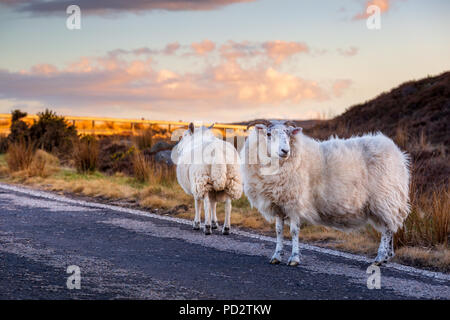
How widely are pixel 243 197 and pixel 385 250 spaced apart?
654 centimetres

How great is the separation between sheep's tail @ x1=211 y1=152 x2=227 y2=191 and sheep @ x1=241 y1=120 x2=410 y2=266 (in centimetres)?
192

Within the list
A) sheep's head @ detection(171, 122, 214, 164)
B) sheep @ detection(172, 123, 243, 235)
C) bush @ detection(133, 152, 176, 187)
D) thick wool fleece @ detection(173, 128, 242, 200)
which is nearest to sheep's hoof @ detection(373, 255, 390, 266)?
sheep @ detection(172, 123, 243, 235)

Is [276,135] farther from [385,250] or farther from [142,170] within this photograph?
[142,170]

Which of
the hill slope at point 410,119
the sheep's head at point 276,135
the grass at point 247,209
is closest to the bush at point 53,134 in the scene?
the grass at point 247,209

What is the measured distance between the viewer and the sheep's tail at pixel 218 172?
943cm

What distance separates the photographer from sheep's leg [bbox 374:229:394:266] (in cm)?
723

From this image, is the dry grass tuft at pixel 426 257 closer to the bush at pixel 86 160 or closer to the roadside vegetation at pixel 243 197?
the roadside vegetation at pixel 243 197

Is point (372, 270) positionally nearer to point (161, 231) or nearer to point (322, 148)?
point (322, 148)

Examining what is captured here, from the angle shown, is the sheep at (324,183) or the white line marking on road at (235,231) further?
the sheep at (324,183)

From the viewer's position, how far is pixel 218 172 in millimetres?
Answer: 9430

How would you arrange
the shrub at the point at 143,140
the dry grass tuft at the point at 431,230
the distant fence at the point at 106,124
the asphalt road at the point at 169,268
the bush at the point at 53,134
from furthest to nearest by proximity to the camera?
the distant fence at the point at 106,124, the bush at the point at 53,134, the shrub at the point at 143,140, the dry grass tuft at the point at 431,230, the asphalt road at the point at 169,268

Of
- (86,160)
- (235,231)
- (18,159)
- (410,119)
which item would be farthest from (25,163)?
(410,119)

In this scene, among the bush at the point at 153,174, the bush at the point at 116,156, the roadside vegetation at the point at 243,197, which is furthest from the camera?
the bush at the point at 116,156

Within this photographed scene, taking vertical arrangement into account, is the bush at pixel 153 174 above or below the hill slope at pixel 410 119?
below
